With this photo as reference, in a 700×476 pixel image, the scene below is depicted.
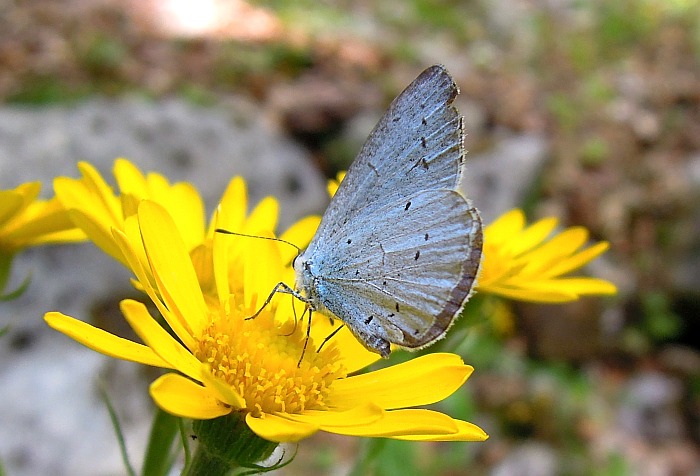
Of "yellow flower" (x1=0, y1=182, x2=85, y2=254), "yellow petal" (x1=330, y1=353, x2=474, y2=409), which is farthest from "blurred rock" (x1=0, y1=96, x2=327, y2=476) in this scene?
"yellow petal" (x1=330, y1=353, x2=474, y2=409)

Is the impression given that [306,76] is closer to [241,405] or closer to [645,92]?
[645,92]

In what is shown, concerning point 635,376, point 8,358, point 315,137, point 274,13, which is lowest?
point 635,376

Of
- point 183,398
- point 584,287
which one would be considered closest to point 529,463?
point 584,287

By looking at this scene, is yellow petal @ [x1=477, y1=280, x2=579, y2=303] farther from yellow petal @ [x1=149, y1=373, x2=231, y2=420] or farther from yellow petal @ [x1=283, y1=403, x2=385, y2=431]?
yellow petal @ [x1=149, y1=373, x2=231, y2=420]

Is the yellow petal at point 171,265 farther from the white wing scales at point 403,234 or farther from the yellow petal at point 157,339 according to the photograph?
the white wing scales at point 403,234

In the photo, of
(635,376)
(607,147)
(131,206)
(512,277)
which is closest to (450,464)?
(635,376)

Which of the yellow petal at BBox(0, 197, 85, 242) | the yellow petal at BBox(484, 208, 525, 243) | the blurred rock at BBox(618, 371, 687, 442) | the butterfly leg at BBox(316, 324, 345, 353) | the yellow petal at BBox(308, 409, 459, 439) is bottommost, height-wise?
the blurred rock at BBox(618, 371, 687, 442)

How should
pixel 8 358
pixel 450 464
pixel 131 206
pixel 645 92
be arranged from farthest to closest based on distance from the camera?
pixel 645 92
pixel 450 464
pixel 8 358
pixel 131 206
